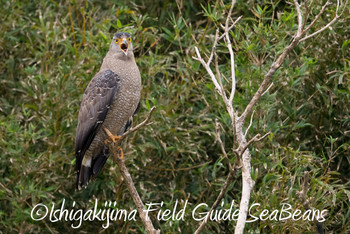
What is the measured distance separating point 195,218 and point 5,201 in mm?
1633

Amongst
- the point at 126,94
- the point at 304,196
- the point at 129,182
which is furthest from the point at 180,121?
the point at 304,196

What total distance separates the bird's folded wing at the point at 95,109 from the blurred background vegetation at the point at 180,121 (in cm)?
51

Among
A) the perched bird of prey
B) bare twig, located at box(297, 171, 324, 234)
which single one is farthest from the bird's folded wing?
bare twig, located at box(297, 171, 324, 234)

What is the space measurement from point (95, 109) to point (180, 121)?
118 cm

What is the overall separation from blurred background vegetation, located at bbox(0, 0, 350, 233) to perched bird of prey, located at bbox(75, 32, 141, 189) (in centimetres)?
45

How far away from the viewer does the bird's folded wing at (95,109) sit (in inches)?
163

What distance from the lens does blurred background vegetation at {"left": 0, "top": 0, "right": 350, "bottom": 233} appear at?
4707 millimetres

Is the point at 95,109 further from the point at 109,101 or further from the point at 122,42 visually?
the point at 122,42

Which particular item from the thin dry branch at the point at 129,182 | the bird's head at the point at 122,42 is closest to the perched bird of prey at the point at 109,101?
the bird's head at the point at 122,42

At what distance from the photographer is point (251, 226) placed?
15.2 ft

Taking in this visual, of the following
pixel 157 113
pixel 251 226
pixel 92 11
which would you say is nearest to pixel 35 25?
pixel 92 11

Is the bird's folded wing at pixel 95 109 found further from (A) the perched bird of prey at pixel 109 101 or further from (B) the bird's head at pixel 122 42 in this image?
(B) the bird's head at pixel 122 42

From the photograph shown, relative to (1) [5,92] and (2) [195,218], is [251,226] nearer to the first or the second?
(2) [195,218]

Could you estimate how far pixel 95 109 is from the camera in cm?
419
